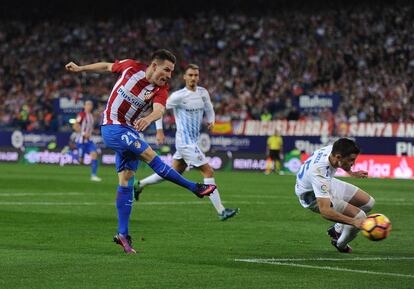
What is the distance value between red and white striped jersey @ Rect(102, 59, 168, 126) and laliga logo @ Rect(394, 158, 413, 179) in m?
25.2

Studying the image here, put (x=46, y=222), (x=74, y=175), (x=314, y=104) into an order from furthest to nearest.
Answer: (x=314, y=104) < (x=74, y=175) < (x=46, y=222)

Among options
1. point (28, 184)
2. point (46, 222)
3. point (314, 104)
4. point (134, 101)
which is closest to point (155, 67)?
point (134, 101)

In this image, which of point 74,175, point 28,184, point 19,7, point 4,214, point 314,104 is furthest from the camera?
point 19,7

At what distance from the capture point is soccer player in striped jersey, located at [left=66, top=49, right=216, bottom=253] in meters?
12.2

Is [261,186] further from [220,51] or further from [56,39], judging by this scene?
[56,39]

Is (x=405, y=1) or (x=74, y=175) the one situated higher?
(x=405, y=1)

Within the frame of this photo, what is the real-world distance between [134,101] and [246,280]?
3.48 metres

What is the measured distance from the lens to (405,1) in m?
49.1

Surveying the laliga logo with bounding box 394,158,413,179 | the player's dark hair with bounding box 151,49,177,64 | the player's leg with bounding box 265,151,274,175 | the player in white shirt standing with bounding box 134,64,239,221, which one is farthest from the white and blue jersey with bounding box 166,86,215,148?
the player's leg with bounding box 265,151,274,175

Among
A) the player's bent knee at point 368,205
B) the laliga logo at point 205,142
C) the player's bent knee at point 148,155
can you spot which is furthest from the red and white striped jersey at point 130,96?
the laliga logo at point 205,142

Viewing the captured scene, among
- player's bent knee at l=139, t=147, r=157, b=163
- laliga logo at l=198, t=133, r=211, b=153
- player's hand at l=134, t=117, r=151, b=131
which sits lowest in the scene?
laliga logo at l=198, t=133, r=211, b=153

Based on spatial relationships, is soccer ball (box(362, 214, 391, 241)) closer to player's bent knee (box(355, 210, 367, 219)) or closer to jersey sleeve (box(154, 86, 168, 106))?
player's bent knee (box(355, 210, 367, 219))

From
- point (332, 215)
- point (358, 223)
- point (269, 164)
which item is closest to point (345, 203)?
point (332, 215)

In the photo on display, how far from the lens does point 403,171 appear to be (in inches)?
1437
